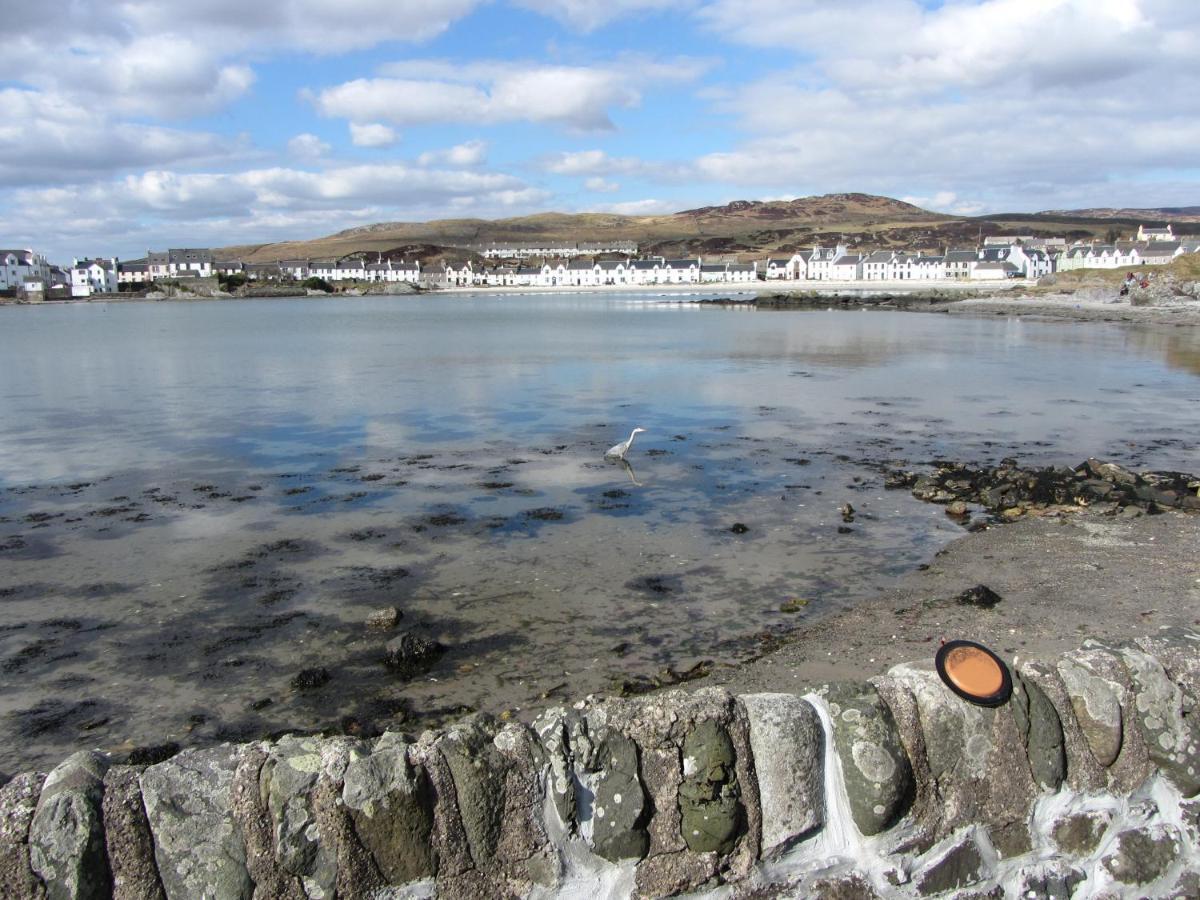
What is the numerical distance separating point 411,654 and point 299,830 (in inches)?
218

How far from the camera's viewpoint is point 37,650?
8977 millimetres

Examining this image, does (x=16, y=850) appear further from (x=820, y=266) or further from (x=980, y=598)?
(x=820, y=266)

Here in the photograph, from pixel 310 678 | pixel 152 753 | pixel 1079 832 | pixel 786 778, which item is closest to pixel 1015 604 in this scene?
pixel 1079 832

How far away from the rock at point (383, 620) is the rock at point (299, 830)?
626 cm

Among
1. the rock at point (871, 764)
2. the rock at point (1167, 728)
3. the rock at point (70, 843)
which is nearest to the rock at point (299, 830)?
the rock at point (70, 843)

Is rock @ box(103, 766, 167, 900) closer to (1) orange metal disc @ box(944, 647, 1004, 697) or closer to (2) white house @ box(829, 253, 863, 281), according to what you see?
(1) orange metal disc @ box(944, 647, 1004, 697)

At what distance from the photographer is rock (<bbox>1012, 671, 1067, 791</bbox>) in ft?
12.3

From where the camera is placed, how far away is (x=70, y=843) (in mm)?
3098

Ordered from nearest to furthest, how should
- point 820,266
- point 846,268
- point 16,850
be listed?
point 16,850 < point 846,268 < point 820,266

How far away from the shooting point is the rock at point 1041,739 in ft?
12.3

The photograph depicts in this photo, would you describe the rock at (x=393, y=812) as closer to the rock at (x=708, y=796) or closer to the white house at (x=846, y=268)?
the rock at (x=708, y=796)

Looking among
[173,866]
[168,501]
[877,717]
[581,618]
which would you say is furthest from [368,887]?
[168,501]

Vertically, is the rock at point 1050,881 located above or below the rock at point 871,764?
below

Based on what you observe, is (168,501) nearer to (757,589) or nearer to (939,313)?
(757,589)
